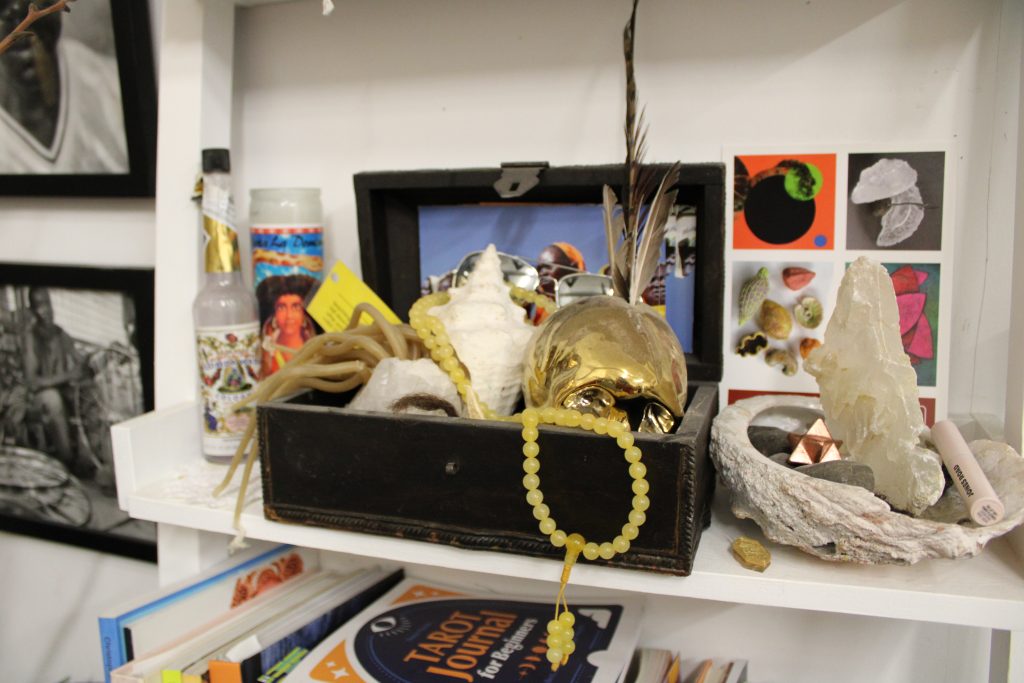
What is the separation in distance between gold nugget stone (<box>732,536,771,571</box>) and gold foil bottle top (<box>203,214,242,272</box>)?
19.4 inches

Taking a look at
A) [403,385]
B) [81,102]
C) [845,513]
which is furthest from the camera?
[81,102]

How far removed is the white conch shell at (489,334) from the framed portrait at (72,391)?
1.43 feet

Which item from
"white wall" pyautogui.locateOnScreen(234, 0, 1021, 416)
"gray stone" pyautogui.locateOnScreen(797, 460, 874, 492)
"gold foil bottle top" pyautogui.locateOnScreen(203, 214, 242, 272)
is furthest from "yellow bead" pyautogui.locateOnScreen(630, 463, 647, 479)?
"gold foil bottle top" pyautogui.locateOnScreen(203, 214, 242, 272)

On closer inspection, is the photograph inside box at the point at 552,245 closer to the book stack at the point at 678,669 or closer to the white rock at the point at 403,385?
the white rock at the point at 403,385

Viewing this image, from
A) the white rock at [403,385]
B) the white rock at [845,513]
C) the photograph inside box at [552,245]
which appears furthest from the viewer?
the photograph inside box at [552,245]

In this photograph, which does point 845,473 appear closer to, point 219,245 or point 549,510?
point 549,510

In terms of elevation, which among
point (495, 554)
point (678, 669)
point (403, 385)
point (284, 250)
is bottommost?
point (678, 669)

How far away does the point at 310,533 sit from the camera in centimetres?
57

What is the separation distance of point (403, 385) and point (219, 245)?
261 mm

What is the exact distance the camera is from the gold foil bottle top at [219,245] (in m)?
0.70

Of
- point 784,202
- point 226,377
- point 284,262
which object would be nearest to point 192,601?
point 226,377

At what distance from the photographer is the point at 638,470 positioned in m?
0.46

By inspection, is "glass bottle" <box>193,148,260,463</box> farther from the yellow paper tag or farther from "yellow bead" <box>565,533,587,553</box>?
"yellow bead" <box>565,533,587,553</box>

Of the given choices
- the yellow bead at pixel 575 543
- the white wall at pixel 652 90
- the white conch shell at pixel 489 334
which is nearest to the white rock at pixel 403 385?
the white conch shell at pixel 489 334
